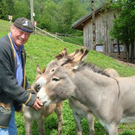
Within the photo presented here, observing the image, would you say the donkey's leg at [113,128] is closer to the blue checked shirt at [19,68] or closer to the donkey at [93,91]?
the donkey at [93,91]

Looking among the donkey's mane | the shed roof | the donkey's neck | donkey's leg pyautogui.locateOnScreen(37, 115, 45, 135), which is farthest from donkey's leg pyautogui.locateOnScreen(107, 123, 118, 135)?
the shed roof

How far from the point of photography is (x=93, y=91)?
9.60 feet

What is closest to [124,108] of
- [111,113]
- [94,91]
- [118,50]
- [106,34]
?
[111,113]

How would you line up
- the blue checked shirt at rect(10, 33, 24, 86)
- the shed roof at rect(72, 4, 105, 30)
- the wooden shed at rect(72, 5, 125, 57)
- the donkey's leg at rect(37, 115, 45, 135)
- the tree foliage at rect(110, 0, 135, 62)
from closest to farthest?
1. the blue checked shirt at rect(10, 33, 24, 86)
2. the donkey's leg at rect(37, 115, 45, 135)
3. the tree foliage at rect(110, 0, 135, 62)
4. the shed roof at rect(72, 4, 105, 30)
5. the wooden shed at rect(72, 5, 125, 57)

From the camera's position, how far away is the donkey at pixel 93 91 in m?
2.65

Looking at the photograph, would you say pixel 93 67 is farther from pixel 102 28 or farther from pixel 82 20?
pixel 102 28

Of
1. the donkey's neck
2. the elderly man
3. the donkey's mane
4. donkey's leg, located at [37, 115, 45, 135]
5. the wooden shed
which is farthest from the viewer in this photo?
the wooden shed

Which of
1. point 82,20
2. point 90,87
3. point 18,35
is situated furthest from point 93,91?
point 82,20

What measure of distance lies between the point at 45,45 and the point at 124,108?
9771mm

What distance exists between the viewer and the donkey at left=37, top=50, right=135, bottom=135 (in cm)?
265

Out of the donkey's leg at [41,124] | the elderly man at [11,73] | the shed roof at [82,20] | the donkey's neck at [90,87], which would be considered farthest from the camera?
the shed roof at [82,20]

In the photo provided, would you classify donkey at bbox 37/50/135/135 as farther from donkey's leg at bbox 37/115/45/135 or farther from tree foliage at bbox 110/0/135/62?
tree foliage at bbox 110/0/135/62

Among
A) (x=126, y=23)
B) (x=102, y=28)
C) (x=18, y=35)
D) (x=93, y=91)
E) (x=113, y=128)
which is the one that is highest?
(x=102, y=28)

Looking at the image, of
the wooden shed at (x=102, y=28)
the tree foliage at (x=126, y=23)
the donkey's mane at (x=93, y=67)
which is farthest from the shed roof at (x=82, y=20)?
the donkey's mane at (x=93, y=67)
